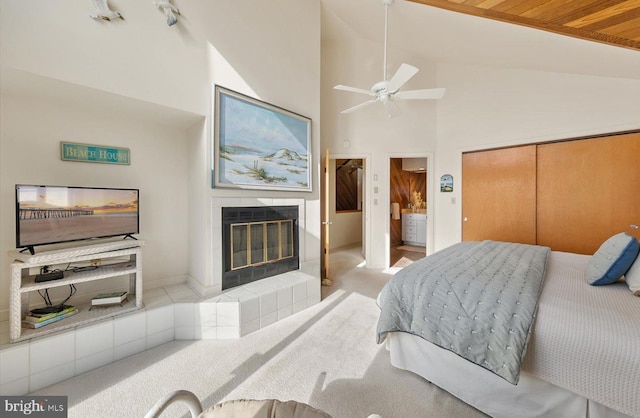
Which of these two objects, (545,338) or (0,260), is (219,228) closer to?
(0,260)

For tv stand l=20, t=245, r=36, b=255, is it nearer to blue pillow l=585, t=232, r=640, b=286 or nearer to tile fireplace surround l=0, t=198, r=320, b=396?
tile fireplace surround l=0, t=198, r=320, b=396

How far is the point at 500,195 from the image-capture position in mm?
3832

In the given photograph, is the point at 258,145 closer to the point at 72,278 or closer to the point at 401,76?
the point at 401,76

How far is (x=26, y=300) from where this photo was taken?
6.41ft

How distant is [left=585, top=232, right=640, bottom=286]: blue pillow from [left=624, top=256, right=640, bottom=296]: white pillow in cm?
2

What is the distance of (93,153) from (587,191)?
5.53 m

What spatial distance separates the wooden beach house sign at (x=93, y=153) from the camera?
2.20 m

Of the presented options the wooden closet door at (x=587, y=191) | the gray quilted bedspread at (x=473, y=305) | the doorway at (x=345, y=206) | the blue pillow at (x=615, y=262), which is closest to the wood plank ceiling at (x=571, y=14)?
the blue pillow at (x=615, y=262)

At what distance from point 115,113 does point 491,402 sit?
3.69 metres

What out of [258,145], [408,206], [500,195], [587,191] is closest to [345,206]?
[408,206]

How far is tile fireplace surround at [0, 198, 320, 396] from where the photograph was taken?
165 centimetres

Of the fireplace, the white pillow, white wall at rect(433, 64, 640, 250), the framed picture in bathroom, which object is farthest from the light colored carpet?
white wall at rect(433, 64, 640, 250)

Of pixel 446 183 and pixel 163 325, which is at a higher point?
pixel 446 183

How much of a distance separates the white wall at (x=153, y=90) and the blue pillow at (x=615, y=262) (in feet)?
8.69
